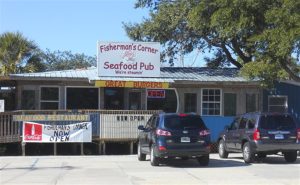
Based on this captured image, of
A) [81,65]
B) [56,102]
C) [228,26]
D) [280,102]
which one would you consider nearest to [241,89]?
[280,102]

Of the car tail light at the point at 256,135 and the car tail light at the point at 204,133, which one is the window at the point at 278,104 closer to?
the car tail light at the point at 256,135

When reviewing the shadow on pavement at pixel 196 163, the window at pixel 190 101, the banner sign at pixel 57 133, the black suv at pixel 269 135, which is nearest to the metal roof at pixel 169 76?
the window at pixel 190 101

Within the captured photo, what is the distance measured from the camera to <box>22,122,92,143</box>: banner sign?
2376 centimetres

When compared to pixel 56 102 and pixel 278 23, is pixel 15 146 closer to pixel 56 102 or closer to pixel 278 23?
pixel 56 102

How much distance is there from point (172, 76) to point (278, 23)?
21.8ft

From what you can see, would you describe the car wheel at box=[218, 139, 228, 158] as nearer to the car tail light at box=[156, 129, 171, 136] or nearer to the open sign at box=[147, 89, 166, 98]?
the car tail light at box=[156, 129, 171, 136]

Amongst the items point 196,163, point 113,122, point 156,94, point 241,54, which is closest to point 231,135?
point 196,163

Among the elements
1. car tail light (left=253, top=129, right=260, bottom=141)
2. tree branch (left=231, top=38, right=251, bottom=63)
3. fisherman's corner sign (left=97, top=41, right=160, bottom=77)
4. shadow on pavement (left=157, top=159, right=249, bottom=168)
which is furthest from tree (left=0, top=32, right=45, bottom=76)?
car tail light (left=253, top=129, right=260, bottom=141)

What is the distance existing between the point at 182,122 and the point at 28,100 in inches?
421

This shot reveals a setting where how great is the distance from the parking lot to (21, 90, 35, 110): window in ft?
17.1

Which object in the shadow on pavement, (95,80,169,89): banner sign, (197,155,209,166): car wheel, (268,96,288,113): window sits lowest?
the shadow on pavement

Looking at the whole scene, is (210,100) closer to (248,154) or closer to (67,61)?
(248,154)

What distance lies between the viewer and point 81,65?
6719 cm

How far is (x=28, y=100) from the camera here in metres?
26.5
